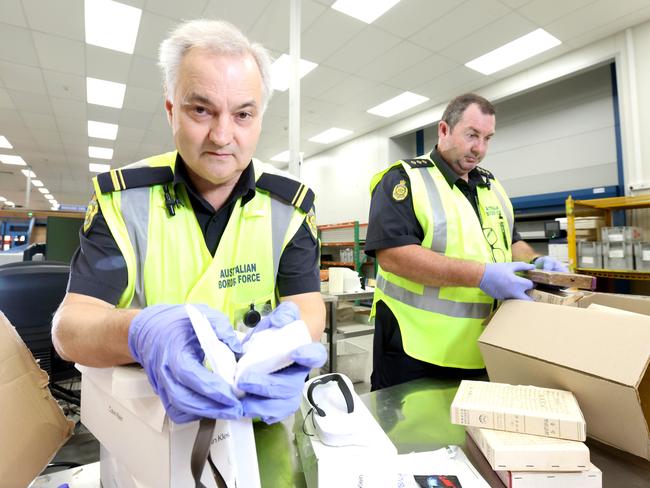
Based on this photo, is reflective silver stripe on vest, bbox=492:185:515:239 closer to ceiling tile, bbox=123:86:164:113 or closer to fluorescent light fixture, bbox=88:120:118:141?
ceiling tile, bbox=123:86:164:113

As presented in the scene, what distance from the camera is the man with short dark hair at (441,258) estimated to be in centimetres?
104

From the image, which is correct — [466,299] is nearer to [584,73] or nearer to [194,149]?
[194,149]

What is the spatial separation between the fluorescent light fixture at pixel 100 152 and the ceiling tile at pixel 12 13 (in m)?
4.13

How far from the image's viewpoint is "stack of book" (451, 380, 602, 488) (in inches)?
20.0

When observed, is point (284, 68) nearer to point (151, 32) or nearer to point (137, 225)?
point (151, 32)

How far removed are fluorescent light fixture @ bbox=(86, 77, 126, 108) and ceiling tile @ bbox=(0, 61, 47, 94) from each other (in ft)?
1.66

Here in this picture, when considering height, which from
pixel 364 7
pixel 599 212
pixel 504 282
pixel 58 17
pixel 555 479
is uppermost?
pixel 364 7

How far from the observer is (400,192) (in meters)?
1.17

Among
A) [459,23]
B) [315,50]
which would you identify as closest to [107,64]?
[315,50]

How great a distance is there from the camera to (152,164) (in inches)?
33.5

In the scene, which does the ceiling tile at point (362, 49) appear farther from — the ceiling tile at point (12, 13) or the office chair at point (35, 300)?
the office chair at point (35, 300)

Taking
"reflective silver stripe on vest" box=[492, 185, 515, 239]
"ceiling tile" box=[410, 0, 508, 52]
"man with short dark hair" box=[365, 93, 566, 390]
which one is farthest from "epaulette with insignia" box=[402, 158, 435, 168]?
"ceiling tile" box=[410, 0, 508, 52]

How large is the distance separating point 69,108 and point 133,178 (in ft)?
19.5

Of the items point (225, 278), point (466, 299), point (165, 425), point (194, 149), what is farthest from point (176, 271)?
point (466, 299)
